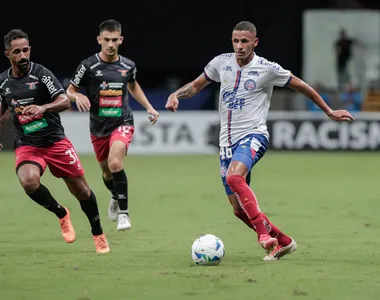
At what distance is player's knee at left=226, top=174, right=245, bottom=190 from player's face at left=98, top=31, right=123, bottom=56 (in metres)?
3.34

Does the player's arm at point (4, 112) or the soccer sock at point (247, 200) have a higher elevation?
the player's arm at point (4, 112)

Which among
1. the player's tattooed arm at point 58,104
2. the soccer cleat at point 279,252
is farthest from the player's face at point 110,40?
the soccer cleat at point 279,252

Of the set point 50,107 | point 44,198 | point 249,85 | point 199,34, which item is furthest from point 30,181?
point 199,34

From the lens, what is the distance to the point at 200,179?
1798 cm

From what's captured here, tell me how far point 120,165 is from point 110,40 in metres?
1.48

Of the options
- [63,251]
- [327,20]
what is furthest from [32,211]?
[327,20]

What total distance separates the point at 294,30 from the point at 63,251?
20446 mm

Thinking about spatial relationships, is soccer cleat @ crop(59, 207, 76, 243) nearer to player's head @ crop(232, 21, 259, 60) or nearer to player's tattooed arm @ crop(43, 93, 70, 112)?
player's tattooed arm @ crop(43, 93, 70, 112)

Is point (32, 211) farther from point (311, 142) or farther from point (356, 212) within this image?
point (311, 142)

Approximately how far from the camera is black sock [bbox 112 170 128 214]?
1079 centimetres

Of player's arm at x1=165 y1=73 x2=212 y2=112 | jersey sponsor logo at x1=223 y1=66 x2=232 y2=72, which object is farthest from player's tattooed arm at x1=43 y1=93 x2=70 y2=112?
jersey sponsor logo at x1=223 y1=66 x2=232 y2=72

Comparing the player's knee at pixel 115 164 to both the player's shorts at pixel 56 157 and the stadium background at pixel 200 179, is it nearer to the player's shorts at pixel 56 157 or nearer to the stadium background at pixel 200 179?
the stadium background at pixel 200 179

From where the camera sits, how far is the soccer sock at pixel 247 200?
28.6ft

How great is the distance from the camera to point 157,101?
84.1 ft
